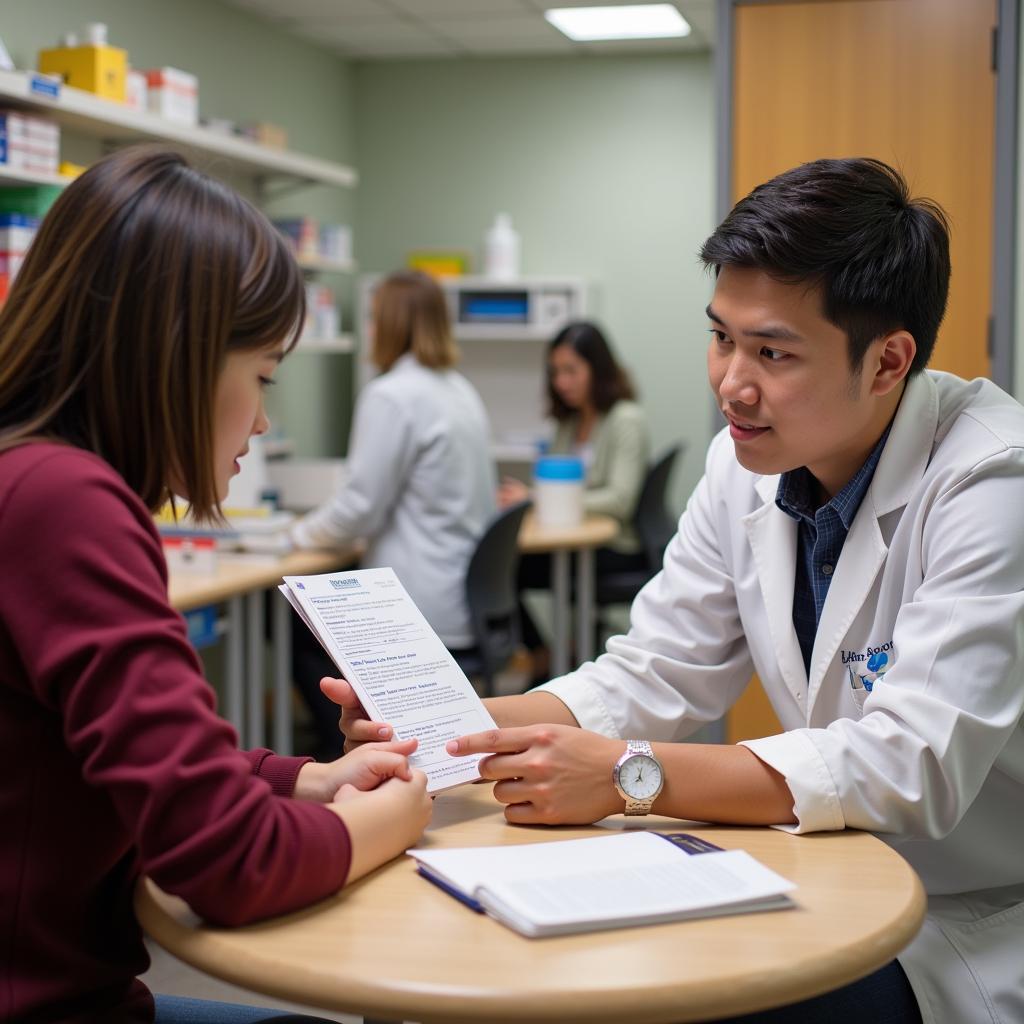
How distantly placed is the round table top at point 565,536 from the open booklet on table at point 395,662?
2.88m

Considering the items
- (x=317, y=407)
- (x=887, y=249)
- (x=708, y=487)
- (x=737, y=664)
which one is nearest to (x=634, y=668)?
(x=737, y=664)

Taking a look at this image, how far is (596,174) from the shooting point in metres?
6.13

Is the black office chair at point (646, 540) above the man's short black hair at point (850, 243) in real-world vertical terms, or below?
below

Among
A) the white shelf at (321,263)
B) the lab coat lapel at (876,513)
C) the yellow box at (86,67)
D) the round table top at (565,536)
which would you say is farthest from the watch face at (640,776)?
the white shelf at (321,263)

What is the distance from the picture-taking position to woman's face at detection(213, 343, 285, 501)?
1.15m

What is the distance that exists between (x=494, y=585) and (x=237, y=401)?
8.99ft

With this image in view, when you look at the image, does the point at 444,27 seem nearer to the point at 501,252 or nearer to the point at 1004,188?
the point at 501,252

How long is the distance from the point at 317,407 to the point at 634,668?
4.62 m

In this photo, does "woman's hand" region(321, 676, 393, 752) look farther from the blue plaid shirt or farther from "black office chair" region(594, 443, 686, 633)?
"black office chair" region(594, 443, 686, 633)

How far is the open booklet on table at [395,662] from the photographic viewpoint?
1283 mm

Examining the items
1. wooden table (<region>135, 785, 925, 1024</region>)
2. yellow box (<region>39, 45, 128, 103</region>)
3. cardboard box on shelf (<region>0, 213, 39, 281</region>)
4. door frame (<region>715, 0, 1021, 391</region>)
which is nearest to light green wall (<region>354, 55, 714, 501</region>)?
yellow box (<region>39, 45, 128, 103</region>)

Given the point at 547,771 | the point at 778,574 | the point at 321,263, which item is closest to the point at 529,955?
the point at 547,771

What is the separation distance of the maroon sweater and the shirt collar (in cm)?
76

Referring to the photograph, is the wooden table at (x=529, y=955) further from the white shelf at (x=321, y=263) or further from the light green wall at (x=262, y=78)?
the white shelf at (x=321, y=263)
